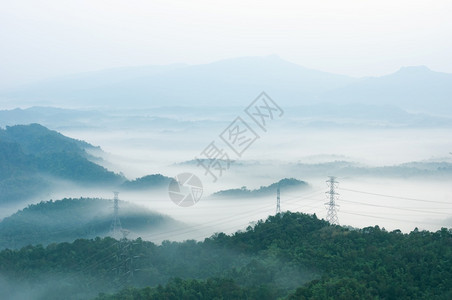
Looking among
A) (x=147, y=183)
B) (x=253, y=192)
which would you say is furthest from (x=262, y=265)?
(x=147, y=183)

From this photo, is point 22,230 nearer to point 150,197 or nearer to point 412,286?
point 150,197

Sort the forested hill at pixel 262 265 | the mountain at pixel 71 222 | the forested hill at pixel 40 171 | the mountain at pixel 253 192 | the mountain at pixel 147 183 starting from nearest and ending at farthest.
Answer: the forested hill at pixel 262 265, the mountain at pixel 71 222, the mountain at pixel 253 192, the mountain at pixel 147 183, the forested hill at pixel 40 171

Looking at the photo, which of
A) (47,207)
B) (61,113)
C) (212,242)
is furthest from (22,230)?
(61,113)

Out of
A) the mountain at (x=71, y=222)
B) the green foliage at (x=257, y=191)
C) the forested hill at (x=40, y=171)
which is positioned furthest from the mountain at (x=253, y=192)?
the forested hill at (x=40, y=171)

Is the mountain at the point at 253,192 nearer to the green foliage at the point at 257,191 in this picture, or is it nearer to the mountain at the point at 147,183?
the green foliage at the point at 257,191

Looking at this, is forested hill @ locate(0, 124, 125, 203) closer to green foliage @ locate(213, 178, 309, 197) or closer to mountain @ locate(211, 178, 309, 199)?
Answer: mountain @ locate(211, 178, 309, 199)

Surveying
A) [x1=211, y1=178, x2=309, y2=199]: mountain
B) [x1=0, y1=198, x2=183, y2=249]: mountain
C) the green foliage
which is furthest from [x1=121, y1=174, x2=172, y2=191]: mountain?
[x1=0, y1=198, x2=183, y2=249]: mountain
